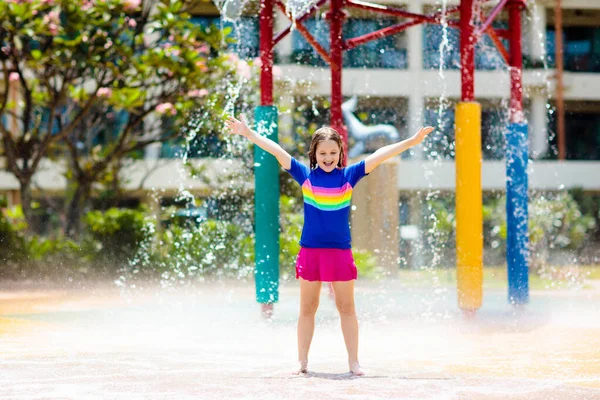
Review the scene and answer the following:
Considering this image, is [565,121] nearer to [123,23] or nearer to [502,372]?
[123,23]

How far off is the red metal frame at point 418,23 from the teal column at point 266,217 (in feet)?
0.89

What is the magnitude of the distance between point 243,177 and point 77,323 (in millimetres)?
7198

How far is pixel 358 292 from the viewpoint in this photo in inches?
487

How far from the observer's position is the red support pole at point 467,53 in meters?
8.50

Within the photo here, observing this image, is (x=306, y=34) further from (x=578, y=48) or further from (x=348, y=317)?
(x=578, y=48)

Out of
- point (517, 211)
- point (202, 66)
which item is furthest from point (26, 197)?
point (517, 211)

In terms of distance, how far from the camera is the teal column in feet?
28.4

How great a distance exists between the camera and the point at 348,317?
5.75m

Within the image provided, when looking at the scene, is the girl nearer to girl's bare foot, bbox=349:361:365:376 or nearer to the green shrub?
girl's bare foot, bbox=349:361:365:376

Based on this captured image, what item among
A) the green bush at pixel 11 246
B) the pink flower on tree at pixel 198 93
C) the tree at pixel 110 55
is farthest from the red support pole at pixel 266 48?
the green bush at pixel 11 246

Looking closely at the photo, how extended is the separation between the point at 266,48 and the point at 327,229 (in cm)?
366

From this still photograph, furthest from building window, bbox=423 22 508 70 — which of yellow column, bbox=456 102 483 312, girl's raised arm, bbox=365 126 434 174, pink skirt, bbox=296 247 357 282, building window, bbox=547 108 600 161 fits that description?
pink skirt, bbox=296 247 357 282

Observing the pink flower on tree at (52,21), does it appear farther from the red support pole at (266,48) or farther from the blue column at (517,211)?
the blue column at (517,211)

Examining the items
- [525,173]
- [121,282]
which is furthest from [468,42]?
[121,282]
